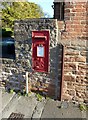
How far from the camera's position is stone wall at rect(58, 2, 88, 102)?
3.88m

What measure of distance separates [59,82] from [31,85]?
27.3 inches

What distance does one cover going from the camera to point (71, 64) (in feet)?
13.5

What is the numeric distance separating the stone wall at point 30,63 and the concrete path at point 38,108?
26cm

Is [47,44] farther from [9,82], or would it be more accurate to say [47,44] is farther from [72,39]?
[9,82]

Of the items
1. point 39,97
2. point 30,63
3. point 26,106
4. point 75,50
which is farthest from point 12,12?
point 26,106

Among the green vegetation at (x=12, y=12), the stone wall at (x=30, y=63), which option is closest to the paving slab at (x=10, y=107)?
the stone wall at (x=30, y=63)

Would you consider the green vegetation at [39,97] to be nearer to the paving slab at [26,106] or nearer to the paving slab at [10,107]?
the paving slab at [26,106]

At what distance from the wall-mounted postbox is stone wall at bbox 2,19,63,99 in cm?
8

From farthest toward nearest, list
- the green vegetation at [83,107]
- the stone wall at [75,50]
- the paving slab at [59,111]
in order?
the green vegetation at [83,107] < the stone wall at [75,50] < the paving slab at [59,111]

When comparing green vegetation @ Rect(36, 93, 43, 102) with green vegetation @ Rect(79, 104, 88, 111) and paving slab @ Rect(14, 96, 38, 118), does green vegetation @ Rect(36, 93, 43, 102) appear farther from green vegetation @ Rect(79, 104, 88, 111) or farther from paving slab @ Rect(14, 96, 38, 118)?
green vegetation @ Rect(79, 104, 88, 111)

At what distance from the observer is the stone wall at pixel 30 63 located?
4.15 meters

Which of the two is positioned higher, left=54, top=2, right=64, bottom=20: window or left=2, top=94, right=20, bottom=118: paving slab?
left=54, top=2, right=64, bottom=20: window

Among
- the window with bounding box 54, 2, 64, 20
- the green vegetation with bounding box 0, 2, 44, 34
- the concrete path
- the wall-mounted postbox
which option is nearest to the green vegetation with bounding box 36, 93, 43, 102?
the concrete path

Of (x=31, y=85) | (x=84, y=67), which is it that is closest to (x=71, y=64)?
(x=84, y=67)
